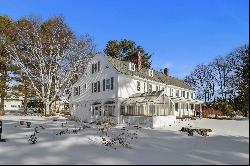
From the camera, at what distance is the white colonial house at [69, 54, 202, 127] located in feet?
113

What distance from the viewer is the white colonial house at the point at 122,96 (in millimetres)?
34375

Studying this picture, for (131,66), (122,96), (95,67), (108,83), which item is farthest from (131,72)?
(95,67)

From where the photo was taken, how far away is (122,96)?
1428 inches

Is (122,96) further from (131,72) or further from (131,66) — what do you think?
(131,66)

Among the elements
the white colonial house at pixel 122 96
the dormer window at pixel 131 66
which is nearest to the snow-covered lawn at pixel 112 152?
the white colonial house at pixel 122 96

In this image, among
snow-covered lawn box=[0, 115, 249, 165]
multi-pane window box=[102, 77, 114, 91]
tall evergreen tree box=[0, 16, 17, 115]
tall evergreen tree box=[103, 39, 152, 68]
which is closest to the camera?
snow-covered lawn box=[0, 115, 249, 165]

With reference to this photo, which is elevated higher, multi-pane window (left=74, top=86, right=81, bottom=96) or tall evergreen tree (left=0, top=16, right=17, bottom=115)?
tall evergreen tree (left=0, top=16, right=17, bottom=115)

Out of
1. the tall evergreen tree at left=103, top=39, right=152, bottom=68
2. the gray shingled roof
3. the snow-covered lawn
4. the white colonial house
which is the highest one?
the tall evergreen tree at left=103, top=39, right=152, bottom=68

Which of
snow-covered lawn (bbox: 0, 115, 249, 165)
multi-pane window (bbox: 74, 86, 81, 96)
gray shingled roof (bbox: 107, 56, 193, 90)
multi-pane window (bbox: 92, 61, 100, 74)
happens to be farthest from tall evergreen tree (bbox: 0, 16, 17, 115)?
snow-covered lawn (bbox: 0, 115, 249, 165)

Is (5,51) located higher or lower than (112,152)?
higher

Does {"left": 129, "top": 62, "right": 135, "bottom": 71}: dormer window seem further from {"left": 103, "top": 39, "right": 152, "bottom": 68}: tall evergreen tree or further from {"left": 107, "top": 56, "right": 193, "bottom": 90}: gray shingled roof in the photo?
{"left": 103, "top": 39, "right": 152, "bottom": 68}: tall evergreen tree

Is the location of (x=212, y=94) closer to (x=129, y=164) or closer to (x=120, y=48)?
(x=120, y=48)

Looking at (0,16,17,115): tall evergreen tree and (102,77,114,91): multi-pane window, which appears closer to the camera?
(102,77,114,91): multi-pane window

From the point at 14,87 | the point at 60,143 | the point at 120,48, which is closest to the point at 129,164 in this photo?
the point at 60,143
